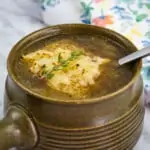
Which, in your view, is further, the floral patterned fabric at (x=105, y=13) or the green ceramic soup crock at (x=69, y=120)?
the floral patterned fabric at (x=105, y=13)

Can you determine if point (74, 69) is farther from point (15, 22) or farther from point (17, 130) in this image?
point (15, 22)

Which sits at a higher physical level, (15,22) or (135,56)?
(135,56)

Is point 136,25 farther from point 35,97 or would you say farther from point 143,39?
point 35,97

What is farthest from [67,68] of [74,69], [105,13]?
[105,13]

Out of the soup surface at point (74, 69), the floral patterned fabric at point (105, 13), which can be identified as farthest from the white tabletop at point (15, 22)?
the soup surface at point (74, 69)

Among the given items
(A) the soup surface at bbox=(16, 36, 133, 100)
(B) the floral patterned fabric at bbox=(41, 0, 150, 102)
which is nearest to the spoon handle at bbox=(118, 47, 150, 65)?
(A) the soup surface at bbox=(16, 36, 133, 100)

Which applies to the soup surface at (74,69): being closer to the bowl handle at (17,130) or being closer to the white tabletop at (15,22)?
the bowl handle at (17,130)
